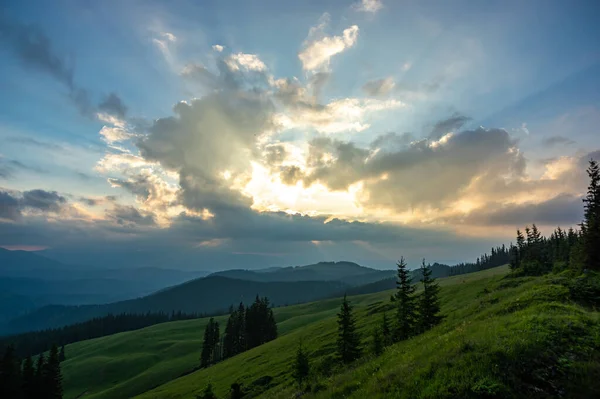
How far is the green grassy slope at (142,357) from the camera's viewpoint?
9712cm

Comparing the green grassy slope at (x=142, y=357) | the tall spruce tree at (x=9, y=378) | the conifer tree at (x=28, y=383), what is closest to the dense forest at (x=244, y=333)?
the green grassy slope at (x=142, y=357)

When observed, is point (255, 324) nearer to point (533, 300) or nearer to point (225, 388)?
point (225, 388)

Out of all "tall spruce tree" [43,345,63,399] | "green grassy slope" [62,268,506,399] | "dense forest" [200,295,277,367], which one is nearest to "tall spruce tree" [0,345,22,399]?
"tall spruce tree" [43,345,63,399]

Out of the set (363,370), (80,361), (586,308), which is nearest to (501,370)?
(363,370)

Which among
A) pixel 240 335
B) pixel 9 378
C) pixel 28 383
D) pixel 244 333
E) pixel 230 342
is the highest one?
pixel 9 378

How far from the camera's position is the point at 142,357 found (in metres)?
135

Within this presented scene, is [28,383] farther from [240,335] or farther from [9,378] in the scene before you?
[240,335]

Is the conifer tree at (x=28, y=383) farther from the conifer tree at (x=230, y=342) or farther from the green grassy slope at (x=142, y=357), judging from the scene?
the conifer tree at (x=230, y=342)

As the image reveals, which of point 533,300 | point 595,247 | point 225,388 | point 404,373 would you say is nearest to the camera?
point 404,373

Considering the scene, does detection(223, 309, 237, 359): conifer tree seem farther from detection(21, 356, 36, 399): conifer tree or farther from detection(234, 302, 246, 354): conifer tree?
detection(21, 356, 36, 399): conifer tree

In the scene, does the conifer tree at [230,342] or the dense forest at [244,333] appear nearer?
the dense forest at [244,333]

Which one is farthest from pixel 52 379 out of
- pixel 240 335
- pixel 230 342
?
pixel 240 335

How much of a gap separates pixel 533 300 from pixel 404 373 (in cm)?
1619

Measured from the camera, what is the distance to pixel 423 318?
35.4 metres
